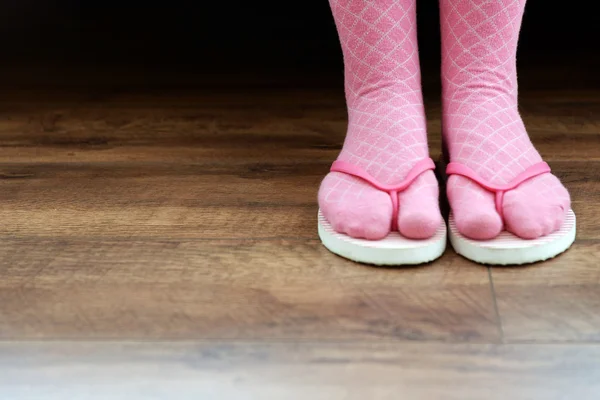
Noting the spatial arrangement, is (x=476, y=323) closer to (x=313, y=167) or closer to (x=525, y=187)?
(x=525, y=187)

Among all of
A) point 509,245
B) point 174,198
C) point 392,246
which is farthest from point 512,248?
point 174,198

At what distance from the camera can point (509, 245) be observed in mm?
583

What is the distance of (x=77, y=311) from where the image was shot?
0.55 metres

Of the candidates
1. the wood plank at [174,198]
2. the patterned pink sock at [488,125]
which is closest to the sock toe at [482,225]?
the patterned pink sock at [488,125]

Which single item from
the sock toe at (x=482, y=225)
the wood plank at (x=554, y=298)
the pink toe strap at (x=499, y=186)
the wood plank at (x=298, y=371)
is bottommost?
the wood plank at (x=554, y=298)

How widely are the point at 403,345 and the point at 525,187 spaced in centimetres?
22

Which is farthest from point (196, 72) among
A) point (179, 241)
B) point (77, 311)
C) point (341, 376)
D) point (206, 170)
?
point (341, 376)

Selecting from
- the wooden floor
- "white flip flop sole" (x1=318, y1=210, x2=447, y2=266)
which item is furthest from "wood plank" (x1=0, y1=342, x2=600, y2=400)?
"white flip flop sole" (x1=318, y1=210, x2=447, y2=266)

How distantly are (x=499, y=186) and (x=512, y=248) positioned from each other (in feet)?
0.22

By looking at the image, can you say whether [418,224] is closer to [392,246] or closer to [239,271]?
[392,246]

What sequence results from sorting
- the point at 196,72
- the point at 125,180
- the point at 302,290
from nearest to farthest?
the point at 302,290 < the point at 125,180 < the point at 196,72

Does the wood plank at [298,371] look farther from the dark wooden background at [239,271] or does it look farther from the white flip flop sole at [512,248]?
the white flip flop sole at [512,248]

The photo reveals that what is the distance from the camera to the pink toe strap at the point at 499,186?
613mm

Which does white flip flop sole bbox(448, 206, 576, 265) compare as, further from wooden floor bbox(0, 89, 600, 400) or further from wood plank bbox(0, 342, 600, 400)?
wood plank bbox(0, 342, 600, 400)
